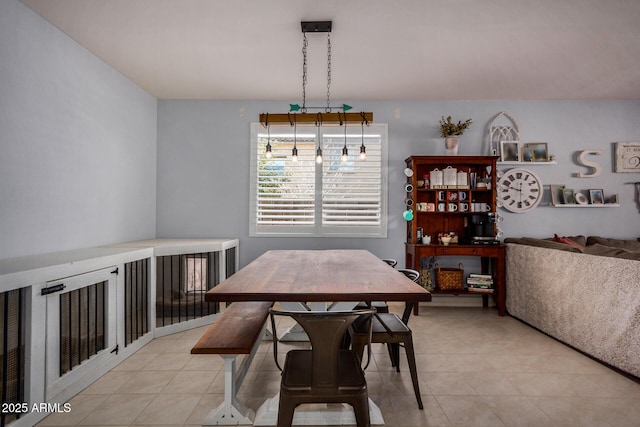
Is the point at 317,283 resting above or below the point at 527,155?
below

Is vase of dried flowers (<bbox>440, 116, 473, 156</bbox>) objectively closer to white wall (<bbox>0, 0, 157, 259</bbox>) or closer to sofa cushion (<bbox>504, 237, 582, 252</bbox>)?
sofa cushion (<bbox>504, 237, 582, 252</bbox>)

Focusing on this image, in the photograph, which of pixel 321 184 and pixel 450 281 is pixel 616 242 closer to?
pixel 450 281

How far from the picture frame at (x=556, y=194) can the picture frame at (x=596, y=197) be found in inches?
14.6

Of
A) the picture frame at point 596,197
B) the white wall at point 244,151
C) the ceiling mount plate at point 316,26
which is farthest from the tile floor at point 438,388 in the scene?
the ceiling mount plate at point 316,26

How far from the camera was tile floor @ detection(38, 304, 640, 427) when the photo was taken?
1.97 metres

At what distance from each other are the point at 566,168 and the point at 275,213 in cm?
402

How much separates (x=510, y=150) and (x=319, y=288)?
3928mm

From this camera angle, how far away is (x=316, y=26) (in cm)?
273

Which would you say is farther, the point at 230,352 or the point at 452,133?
the point at 452,133

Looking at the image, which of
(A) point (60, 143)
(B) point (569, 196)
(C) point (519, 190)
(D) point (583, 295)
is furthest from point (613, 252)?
(A) point (60, 143)

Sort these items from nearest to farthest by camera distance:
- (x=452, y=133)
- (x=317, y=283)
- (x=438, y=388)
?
1. (x=317, y=283)
2. (x=438, y=388)
3. (x=452, y=133)

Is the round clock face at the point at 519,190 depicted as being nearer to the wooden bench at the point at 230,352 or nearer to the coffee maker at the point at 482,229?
the coffee maker at the point at 482,229

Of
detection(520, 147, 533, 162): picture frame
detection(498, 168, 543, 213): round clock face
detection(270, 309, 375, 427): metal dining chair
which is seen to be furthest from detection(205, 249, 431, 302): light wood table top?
detection(520, 147, 533, 162): picture frame

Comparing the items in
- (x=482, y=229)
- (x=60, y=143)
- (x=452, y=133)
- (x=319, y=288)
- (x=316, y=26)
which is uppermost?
(x=316, y=26)
